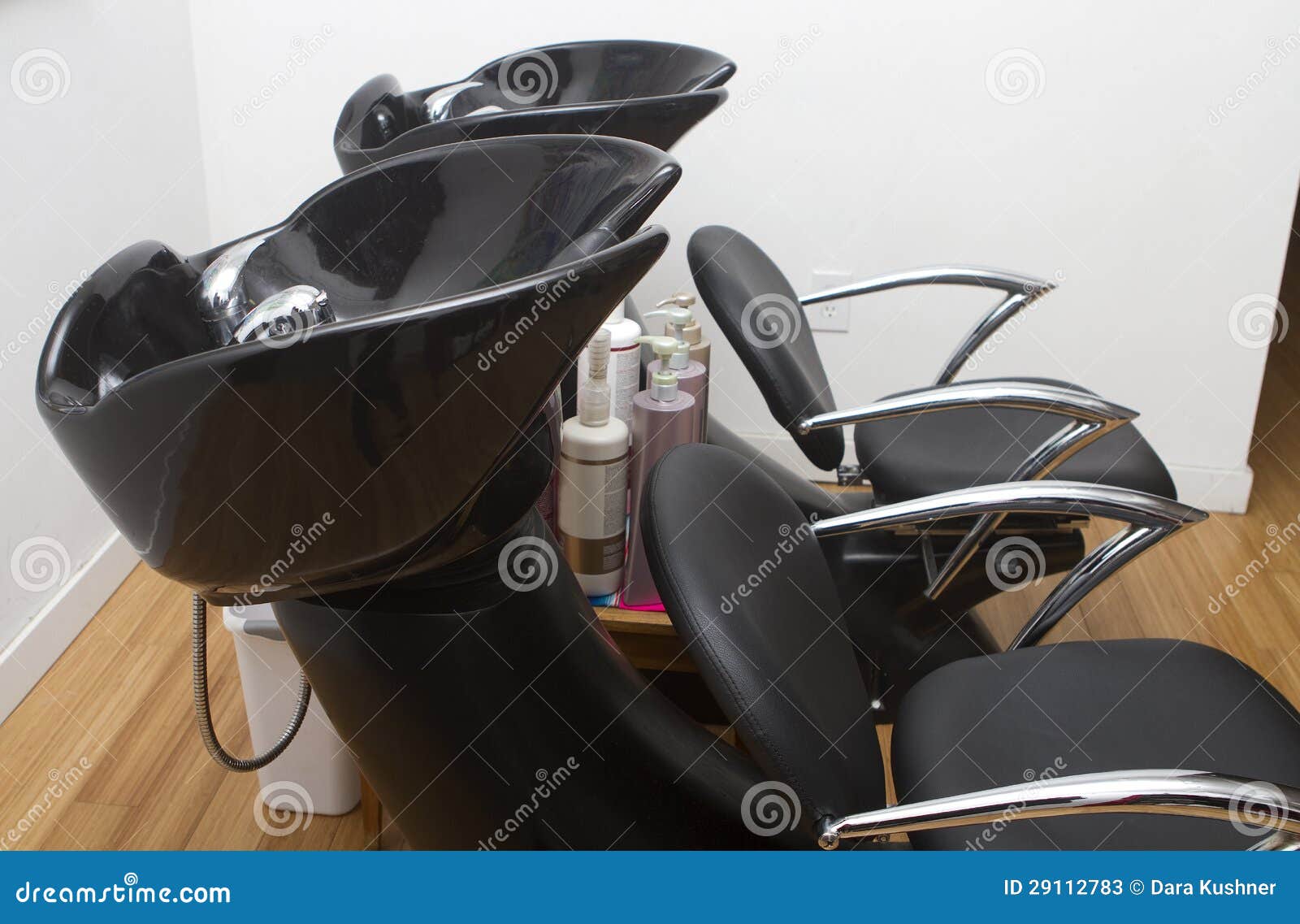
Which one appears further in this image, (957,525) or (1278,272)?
(1278,272)

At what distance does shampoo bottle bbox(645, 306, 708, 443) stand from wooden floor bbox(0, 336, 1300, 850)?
757 millimetres

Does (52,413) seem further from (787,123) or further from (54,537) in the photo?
(787,123)

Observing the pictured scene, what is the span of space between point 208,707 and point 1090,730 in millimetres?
945

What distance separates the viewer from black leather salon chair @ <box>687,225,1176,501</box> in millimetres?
1524

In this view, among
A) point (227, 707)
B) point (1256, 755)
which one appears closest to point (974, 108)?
point (1256, 755)

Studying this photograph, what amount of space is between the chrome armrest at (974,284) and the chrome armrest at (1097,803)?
106 centimetres

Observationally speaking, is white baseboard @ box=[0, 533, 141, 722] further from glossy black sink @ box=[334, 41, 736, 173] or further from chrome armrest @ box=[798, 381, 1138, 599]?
chrome armrest @ box=[798, 381, 1138, 599]

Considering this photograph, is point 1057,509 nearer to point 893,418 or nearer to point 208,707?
point 893,418

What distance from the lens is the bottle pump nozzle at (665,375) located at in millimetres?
1515

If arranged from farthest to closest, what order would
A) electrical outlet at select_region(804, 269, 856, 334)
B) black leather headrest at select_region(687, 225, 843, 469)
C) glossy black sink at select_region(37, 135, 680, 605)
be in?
electrical outlet at select_region(804, 269, 856, 334), black leather headrest at select_region(687, 225, 843, 469), glossy black sink at select_region(37, 135, 680, 605)

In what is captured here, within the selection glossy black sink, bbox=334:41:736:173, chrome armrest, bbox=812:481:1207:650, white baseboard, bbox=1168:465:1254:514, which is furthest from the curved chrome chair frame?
white baseboard, bbox=1168:465:1254:514

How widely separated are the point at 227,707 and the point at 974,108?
5.69ft

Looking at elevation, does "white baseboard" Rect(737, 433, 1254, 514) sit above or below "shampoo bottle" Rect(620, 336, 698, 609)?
below

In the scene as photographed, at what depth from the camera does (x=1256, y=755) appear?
1106 millimetres
